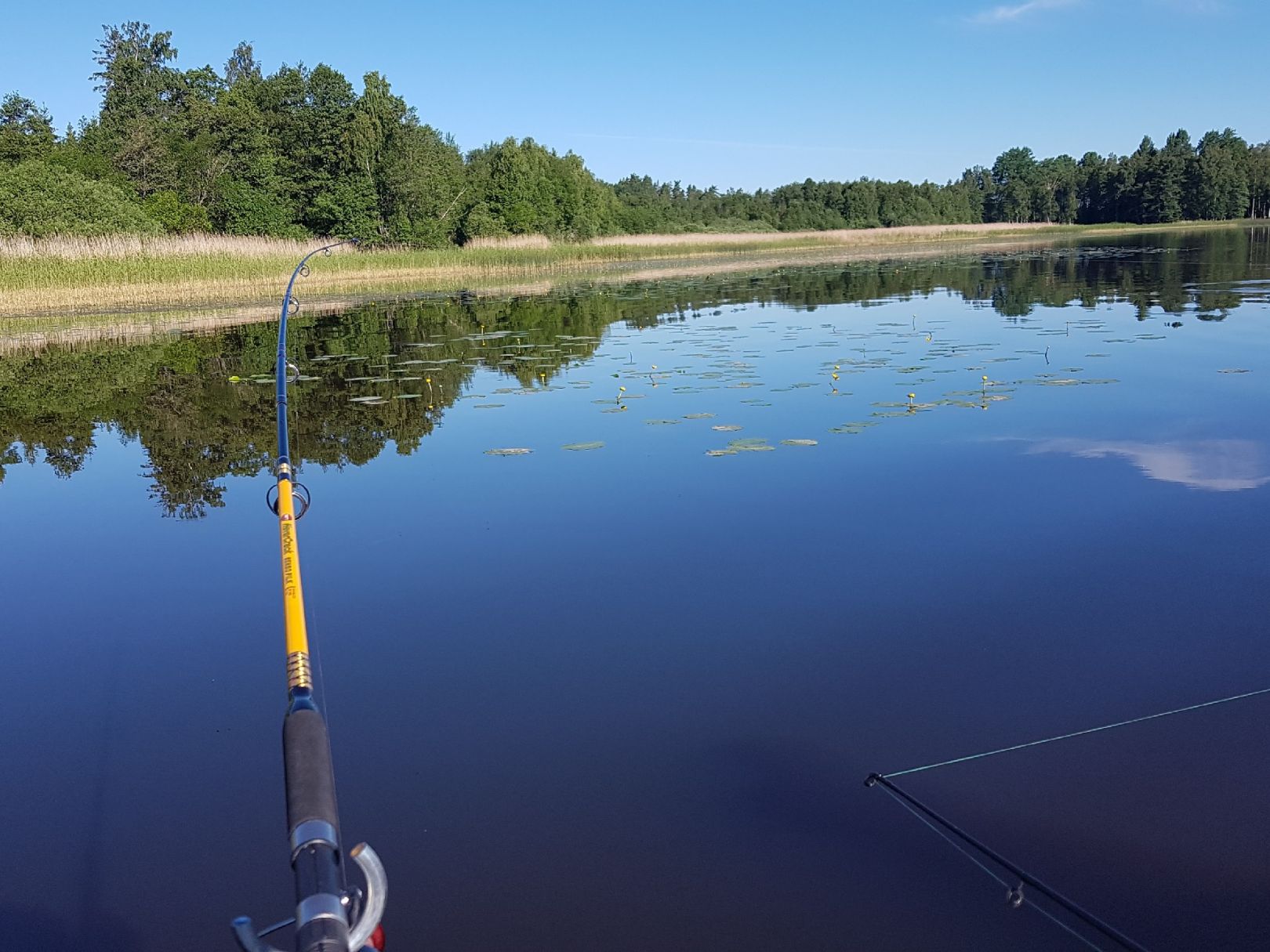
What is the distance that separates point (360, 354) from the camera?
13.4 metres

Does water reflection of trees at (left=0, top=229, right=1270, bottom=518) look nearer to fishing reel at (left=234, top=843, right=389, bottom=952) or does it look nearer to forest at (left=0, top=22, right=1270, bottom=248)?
fishing reel at (left=234, top=843, right=389, bottom=952)

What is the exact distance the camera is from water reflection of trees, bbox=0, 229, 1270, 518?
804 centimetres

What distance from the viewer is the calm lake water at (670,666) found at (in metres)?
2.50

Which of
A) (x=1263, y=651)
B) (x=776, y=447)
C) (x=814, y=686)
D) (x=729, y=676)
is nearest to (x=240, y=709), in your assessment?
(x=729, y=676)

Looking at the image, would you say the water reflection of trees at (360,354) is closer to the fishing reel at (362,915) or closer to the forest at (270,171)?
the fishing reel at (362,915)

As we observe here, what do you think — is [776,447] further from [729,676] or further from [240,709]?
[240,709]

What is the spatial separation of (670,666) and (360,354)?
10.6 m

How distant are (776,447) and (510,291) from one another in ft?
64.7

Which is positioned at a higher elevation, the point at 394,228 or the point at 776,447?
the point at 394,228

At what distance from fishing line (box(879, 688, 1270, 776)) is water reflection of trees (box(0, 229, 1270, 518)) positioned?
4.80 meters

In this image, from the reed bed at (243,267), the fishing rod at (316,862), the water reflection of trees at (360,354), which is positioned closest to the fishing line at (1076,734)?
the fishing rod at (316,862)

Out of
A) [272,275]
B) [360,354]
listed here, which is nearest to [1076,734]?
[360,354]

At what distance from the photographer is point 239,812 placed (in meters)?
2.94

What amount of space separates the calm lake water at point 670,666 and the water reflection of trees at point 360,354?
17 centimetres
